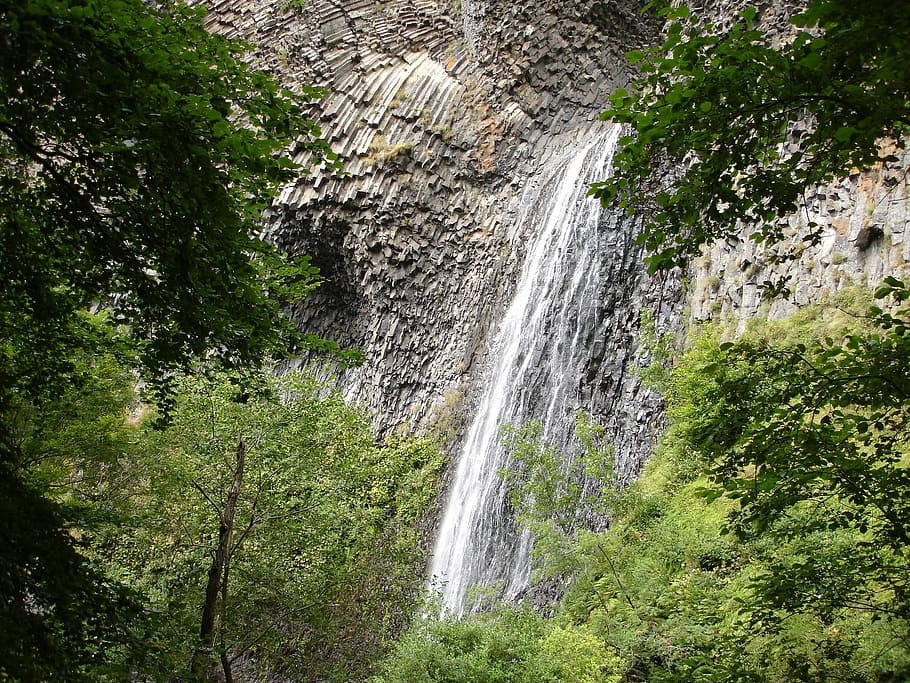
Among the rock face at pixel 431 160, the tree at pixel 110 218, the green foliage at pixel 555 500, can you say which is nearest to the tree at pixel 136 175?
the tree at pixel 110 218

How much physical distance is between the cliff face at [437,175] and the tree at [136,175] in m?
19.1

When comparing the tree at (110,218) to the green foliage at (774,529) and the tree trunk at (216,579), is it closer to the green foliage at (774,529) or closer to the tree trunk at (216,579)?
the green foliage at (774,529)

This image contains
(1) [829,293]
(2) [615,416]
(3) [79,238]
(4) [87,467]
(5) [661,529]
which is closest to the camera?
(3) [79,238]

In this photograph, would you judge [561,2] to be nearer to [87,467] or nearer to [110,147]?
[87,467]

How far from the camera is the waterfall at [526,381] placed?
15719mm

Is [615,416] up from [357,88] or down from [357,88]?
down

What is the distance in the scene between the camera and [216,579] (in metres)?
8.66

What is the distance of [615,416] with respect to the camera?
1553cm

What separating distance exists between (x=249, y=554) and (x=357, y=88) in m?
22.5

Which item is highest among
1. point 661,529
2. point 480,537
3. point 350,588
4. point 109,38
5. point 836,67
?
point 836,67

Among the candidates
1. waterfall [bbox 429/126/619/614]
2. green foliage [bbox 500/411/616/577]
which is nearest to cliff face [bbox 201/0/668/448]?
waterfall [bbox 429/126/619/614]

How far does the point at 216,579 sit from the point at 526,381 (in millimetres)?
10887

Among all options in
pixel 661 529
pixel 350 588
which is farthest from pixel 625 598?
pixel 350 588

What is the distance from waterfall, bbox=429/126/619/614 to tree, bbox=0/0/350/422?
11170 mm
